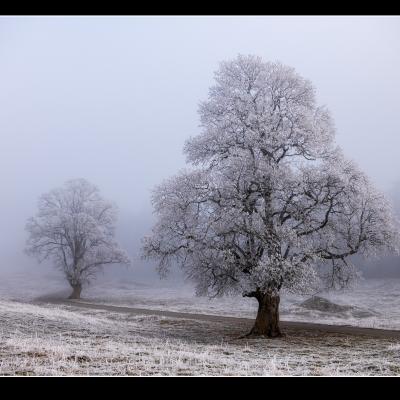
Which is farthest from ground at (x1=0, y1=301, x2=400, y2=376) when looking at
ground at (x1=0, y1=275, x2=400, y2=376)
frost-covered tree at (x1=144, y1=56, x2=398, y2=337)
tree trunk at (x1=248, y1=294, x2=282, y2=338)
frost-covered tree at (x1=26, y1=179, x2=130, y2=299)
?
frost-covered tree at (x1=26, y1=179, x2=130, y2=299)

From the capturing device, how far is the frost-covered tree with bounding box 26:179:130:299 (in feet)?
197

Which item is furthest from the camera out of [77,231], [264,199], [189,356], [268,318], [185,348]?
[77,231]

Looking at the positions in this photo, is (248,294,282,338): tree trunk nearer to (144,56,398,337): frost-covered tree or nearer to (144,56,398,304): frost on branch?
(144,56,398,337): frost-covered tree

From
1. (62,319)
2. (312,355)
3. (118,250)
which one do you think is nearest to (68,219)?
(118,250)

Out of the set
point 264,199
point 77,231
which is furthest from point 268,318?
point 77,231

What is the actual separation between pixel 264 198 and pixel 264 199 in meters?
0.11

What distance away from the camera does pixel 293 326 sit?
29562 mm

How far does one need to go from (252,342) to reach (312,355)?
17.5 feet

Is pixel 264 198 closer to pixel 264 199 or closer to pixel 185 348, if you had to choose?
pixel 264 199

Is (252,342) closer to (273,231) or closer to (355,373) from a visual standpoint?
(273,231)

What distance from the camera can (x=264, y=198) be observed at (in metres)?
23.0

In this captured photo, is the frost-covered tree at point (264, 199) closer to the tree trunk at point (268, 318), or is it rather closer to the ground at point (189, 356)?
the tree trunk at point (268, 318)

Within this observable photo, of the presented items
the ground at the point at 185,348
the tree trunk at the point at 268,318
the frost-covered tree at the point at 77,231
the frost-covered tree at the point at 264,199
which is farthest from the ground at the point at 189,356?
the frost-covered tree at the point at 77,231

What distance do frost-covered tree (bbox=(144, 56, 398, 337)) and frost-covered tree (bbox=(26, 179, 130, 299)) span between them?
38.4m
